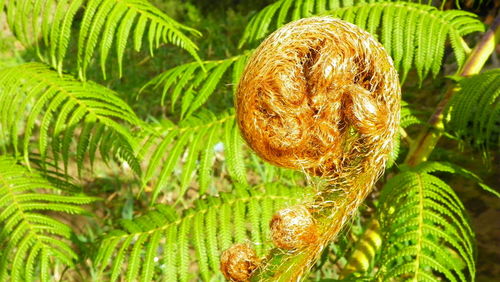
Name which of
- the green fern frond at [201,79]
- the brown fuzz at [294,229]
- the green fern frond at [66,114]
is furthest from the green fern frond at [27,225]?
the brown fuzz at [294,229]

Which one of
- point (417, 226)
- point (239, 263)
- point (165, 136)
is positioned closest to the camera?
point (239, 263)

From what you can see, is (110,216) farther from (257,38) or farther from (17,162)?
(257,38)

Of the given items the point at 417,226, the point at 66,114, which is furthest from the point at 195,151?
the point at 417,226

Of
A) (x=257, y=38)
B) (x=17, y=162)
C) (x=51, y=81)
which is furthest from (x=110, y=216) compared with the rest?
(x=257, y=38)

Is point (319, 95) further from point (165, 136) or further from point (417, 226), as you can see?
point (165, 136)

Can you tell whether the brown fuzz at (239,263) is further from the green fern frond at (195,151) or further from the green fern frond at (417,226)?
the green fern frond at (195,151)
